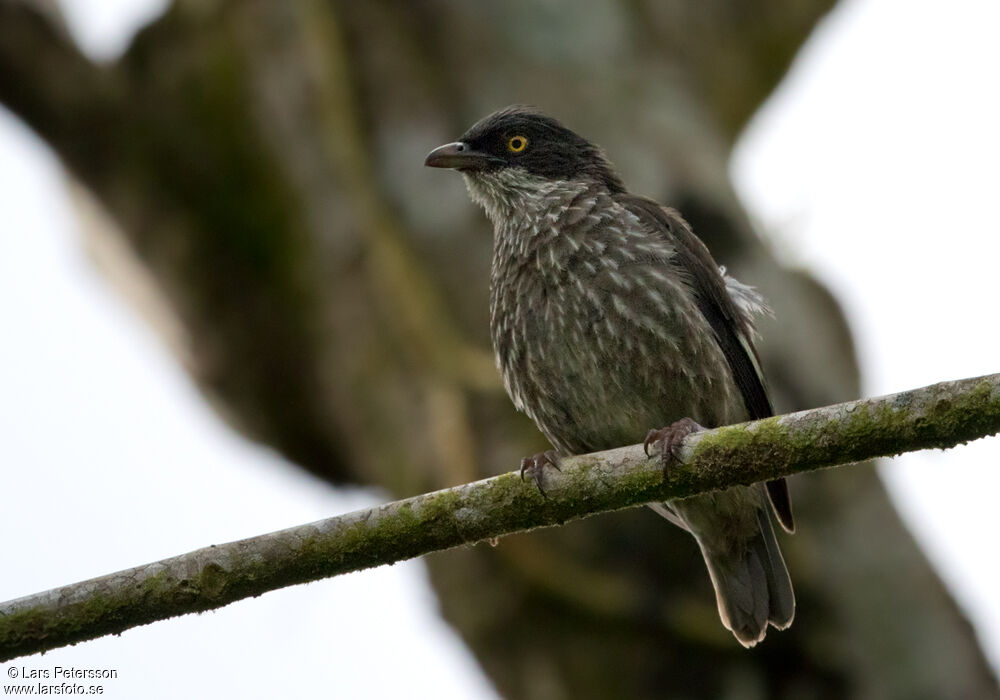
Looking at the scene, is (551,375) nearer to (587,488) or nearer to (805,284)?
(587,488)

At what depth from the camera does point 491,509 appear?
13.3ft

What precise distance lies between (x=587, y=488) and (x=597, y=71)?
5.90 metres

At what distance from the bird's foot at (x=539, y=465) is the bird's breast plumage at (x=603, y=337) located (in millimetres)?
601

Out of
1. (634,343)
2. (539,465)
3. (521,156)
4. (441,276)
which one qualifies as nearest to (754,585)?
(634,343)

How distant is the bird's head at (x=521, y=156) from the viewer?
6.20 meters

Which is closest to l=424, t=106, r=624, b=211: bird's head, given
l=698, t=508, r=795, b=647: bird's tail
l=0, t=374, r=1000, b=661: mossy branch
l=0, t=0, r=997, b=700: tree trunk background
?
l=698, t=508, r=795, b=647: bird's tail

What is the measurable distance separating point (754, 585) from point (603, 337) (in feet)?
4.74

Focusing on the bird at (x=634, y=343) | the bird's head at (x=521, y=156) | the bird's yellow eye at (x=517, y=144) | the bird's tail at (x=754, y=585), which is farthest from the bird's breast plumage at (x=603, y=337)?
the bird's yellow eye at (x=517, y=144)

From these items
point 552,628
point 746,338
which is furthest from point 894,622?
point 746,338

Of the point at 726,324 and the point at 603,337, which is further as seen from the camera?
the point at 726,324

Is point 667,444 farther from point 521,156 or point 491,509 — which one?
point 521,156

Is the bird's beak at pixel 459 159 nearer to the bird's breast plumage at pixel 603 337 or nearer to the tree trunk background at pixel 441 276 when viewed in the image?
the bird's breast plumage at pixel 603 337

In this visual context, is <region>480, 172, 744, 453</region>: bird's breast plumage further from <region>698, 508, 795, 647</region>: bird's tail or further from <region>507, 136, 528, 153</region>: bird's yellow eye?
<region>507, 136, 528, 153</region>: bird's yellow eye

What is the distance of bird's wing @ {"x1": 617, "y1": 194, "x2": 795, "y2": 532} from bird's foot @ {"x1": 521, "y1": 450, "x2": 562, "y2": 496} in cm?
122
